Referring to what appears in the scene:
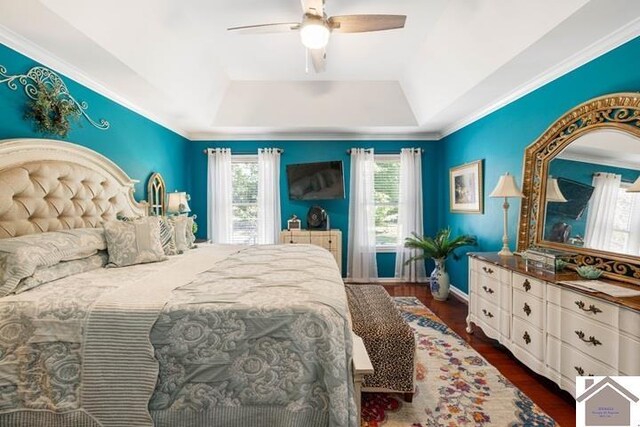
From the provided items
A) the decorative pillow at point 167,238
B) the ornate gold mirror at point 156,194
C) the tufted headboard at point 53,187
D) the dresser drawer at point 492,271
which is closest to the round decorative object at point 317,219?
the ornate gold mirror at point 156,194

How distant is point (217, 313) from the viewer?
1.38m

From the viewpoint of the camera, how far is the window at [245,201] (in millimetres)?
5074

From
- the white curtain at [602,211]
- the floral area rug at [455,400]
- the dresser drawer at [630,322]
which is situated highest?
the white curtain at [602,211]

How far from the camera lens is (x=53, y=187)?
7.27ft

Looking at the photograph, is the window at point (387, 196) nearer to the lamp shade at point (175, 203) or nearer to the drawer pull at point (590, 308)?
the lamp shade at point (175, 203)

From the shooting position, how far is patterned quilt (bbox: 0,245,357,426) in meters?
1.34

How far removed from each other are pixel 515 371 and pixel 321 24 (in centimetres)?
309

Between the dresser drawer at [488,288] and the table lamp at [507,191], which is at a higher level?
the table lamp at [507,191]

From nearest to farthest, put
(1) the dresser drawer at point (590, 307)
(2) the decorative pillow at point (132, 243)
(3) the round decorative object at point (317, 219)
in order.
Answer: (1) the dresser drawer at point (590, 307)
(2) the decorative pillow at point (132, 243)
(3) the round decorative object at point (317, 219)

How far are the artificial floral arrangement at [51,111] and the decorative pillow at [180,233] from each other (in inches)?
45.8

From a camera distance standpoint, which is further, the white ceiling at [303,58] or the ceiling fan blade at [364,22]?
the ceiling fan blade at [364,22]

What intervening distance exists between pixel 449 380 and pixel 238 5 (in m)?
3.60

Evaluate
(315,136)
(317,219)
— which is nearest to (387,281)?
(317,219)

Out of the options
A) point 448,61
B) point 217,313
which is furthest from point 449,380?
point 448,61
